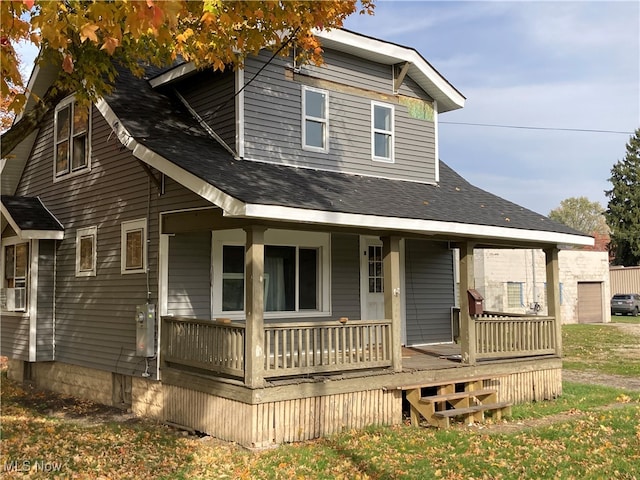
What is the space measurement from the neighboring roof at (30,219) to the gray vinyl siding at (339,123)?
5.17 metres

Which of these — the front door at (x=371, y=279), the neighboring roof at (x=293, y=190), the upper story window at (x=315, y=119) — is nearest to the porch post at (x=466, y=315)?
the neighboring roof at (x=293, y=190)

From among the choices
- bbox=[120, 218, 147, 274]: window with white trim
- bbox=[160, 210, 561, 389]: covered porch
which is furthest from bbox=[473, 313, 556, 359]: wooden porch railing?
bbox=[120, 218, 147, 274]: window with white trim

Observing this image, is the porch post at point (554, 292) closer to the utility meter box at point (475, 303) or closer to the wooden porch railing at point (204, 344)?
the utility meter box at point (475, 303)

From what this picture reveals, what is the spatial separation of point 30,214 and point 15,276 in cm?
152

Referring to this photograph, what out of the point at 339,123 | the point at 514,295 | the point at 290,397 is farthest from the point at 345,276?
the point at 514,295

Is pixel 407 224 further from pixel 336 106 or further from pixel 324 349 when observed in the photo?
pixel 336 106

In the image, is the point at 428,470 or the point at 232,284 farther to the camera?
the point at 232,284

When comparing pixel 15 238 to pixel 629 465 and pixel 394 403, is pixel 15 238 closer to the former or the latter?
pixel 394 403

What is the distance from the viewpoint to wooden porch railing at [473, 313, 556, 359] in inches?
459

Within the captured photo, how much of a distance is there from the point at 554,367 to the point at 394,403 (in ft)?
13.9

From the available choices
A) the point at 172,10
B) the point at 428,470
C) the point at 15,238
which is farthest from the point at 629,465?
the point at 15,238

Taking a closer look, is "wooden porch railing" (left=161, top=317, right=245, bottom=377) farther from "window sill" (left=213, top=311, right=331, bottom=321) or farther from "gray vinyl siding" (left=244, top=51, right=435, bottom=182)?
"gray vinyl siding" (left=244, top=51, right=435, bottom=182)

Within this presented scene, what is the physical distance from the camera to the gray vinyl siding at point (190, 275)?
10750 mm

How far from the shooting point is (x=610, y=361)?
59.8 feet
